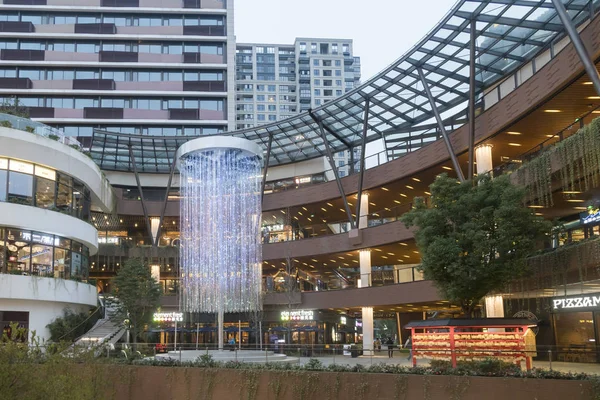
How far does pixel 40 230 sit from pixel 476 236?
2504cm

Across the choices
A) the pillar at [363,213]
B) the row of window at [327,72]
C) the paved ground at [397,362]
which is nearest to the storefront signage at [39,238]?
the paved ground at [397,362]

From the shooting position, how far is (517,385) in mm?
20938

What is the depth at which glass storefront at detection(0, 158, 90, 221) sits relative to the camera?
35656mm

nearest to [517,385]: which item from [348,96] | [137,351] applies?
[137,351]

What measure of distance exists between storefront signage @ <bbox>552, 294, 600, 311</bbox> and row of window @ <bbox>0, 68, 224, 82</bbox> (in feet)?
171

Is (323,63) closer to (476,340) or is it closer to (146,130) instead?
(146,130)

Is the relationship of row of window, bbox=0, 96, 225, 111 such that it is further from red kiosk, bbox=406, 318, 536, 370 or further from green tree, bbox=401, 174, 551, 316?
red kiosk, bbox=406, 318, 536, 370

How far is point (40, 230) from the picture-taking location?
36.9 m

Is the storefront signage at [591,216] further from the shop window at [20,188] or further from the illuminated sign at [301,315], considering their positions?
the shop window at [20,188]

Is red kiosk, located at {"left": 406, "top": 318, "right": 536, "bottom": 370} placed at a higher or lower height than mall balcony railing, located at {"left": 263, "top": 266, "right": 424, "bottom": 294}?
lower

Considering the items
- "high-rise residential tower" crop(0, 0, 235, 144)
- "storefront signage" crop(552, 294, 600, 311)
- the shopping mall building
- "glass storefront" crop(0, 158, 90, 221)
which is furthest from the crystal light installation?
"high-rise residential tower" crop(0, 0, 235, 144)

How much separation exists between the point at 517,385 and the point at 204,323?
1463 inches

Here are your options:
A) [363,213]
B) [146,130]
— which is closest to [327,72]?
[146,130]

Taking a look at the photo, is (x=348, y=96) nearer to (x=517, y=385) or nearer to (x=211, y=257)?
(x=211, y=257)
